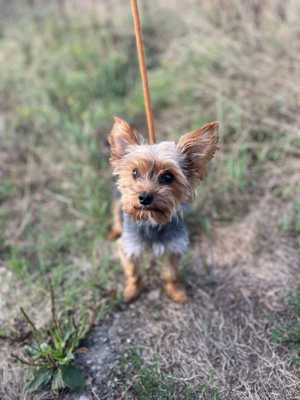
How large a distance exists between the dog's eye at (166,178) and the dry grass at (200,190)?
1.29 metres

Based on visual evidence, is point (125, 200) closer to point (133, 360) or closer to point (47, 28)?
point (133, 360)

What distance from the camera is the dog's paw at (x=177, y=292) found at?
371 centimetres

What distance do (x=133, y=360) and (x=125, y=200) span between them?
124 cm

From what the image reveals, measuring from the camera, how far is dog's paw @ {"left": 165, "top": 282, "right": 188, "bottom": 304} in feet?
12.2

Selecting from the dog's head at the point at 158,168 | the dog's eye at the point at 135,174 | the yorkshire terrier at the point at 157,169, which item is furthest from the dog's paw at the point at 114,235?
the dog's eye at the point at 135,174

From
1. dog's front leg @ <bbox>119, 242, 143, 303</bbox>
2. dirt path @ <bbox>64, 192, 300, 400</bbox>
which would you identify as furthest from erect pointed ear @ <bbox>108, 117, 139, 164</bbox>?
dirt path @ <bbox>64, 192, 300, 400</bbox>

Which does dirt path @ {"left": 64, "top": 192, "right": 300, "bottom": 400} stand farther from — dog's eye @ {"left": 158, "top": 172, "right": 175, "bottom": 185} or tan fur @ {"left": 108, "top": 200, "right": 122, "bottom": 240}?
dog's eye @ {"left": 158, "top": 172, "right": 175, "bottom": 185}

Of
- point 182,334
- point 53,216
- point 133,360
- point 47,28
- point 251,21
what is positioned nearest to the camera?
point 133,360

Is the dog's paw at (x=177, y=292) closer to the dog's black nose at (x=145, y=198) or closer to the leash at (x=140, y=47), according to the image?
the dog's black nose at (x=145, y=198)

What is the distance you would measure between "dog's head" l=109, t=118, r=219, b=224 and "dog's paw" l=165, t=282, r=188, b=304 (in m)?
0.89

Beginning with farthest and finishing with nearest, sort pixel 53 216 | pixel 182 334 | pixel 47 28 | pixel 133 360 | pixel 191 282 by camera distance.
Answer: pixel 47 28, pixel 53 216, pixel 191 282, pixel 182 334, pixel 133 360

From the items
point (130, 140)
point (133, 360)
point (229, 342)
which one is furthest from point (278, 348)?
point (130, 140)

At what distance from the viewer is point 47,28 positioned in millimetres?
6441

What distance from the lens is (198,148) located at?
9.62 ft
